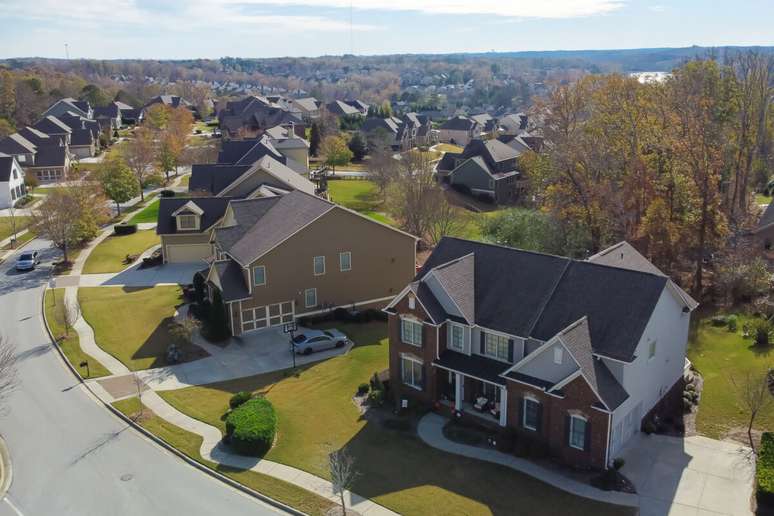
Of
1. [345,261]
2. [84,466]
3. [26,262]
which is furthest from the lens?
[26,262]

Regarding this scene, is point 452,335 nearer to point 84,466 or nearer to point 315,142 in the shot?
point 84,466

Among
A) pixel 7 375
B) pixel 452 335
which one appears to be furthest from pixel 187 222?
pixel 452 335

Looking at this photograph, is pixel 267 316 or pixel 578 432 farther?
pixel 267 316

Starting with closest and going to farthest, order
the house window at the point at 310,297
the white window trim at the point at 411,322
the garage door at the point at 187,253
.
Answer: the white window trim at the point at 411,322 < the house window at the point at 310,297 < the garage door at the point at 187,253

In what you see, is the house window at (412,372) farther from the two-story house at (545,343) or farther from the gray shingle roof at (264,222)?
the gray shingle roof at (264,222)

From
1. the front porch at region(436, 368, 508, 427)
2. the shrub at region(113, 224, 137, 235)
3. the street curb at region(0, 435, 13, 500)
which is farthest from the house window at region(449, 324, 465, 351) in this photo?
the shrub at region(113, 224, 137, 235)

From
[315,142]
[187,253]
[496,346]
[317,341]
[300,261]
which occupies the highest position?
[315,142]

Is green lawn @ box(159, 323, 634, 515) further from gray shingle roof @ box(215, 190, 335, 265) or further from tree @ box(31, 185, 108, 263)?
tree @ box(31, 185, 108, 263)

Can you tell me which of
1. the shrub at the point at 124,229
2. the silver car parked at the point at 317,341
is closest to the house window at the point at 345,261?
the silver car parked at the point at 317,341
